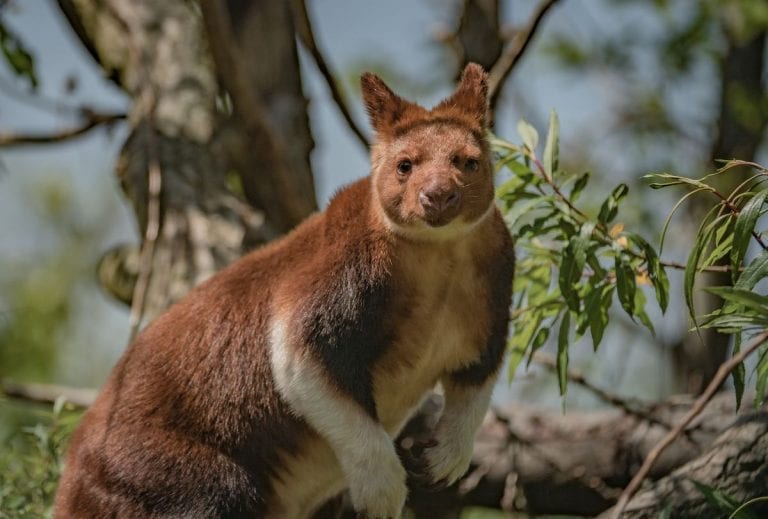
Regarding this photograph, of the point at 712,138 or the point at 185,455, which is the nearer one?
the point at 185,455

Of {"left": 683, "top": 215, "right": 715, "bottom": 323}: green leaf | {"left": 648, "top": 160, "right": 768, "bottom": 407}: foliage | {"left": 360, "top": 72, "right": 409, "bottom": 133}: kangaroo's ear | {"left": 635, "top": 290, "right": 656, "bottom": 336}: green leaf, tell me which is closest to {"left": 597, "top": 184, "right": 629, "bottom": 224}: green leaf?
{"left": 635, "top": 290, "right": 656, "bottom": 336}: green leaf

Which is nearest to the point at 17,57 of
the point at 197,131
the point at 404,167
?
the point at 197,131

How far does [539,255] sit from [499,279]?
0.67m

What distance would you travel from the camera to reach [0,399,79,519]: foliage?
5699mm

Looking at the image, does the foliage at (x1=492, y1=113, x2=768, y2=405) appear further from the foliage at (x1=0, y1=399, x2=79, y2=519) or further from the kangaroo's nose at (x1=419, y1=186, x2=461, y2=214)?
the foliage at (x1=0, y1=399, x2=79, y2=519)

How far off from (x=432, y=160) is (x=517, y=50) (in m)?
2.38

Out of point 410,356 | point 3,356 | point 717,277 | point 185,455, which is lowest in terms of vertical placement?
point 3,356

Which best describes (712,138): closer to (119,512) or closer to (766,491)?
(766,491)

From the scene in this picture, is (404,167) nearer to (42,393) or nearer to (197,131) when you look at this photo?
(197,131)

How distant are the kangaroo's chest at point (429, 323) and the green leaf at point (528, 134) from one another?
86cm

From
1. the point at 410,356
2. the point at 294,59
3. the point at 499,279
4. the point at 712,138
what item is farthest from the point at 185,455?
the point at 712,138

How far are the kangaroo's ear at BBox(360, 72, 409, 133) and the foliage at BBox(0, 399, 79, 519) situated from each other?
2.55 m

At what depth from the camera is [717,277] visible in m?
8.10

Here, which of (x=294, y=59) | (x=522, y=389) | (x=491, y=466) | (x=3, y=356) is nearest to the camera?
(x=491, y=466)
